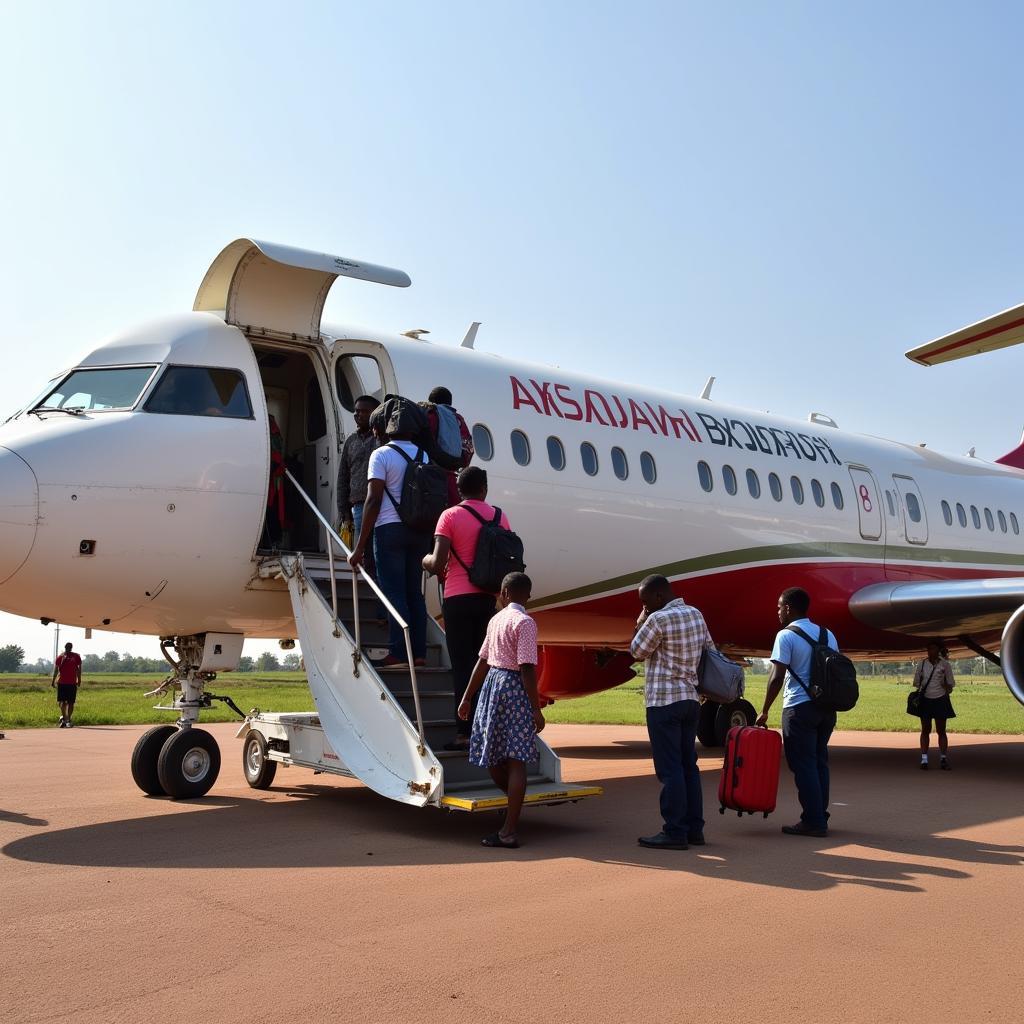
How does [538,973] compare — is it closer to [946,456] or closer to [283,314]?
[283,314]

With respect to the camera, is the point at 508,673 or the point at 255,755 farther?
the point at 255,755

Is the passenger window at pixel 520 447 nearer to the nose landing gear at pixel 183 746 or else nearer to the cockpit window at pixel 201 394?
the cockpit window at pixel 201 394

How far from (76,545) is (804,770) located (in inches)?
218

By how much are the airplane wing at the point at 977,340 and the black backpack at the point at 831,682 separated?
544 centimetres

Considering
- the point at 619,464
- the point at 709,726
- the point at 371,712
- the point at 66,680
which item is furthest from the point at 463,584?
the point at 66,680

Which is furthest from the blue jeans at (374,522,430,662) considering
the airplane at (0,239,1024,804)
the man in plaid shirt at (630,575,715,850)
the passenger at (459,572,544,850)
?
the man in plaid shirt at (630,575,715,850)

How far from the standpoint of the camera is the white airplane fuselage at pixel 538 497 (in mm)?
7762

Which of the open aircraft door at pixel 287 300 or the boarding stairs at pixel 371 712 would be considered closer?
the boarding stairs at pixel 371 712

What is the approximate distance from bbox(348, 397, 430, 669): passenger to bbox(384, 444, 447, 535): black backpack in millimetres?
47

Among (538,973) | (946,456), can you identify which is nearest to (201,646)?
(538,973)

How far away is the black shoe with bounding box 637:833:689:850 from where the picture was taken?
22.3ft

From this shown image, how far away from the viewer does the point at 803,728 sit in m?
7.60

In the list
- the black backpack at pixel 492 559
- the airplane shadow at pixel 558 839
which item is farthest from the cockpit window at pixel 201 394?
the airplane shadow at pixel 558 839

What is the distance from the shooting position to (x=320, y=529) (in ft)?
31.0
